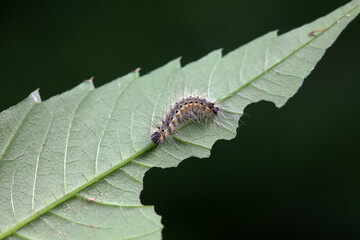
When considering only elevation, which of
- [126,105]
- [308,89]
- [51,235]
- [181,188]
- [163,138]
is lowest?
[181,188]

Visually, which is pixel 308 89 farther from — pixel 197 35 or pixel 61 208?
pixel 61 208

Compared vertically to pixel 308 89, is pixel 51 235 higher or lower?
higher

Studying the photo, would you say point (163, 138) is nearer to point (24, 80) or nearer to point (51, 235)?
point (51, 235)

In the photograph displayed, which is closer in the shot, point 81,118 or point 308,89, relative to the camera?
point 81,118

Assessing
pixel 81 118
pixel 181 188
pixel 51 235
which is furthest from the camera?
pixel 181 188

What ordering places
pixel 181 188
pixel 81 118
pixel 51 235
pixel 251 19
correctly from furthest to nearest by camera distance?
pixel 251 19
pixel 181 188
pixel 81 118
pixel 51 235

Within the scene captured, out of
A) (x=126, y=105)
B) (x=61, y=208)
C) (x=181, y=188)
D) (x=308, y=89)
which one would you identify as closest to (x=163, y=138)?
(x=126, y=105)
